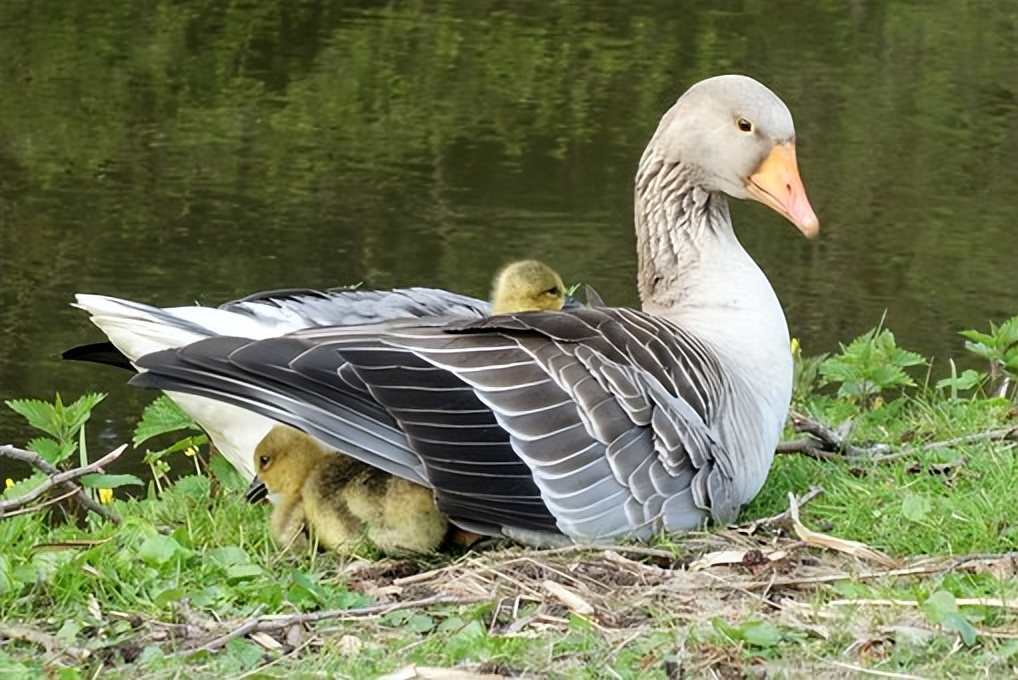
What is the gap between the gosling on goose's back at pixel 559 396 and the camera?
418 centimetres

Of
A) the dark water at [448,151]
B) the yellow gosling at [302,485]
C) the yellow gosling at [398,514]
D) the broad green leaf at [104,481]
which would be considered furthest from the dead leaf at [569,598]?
the dark water at [448,151]

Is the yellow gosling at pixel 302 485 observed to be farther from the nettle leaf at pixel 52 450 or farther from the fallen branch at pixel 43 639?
the fallen branch at pixel 43 639

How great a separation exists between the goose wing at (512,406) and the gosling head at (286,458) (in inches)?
11.7

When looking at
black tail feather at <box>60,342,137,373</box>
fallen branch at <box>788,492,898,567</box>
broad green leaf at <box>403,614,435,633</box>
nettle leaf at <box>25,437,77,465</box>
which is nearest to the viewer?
broad green leaf at <box>403,614,435,633</box>

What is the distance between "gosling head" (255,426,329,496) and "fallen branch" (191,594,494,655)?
2.18 feet

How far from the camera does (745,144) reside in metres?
5.19

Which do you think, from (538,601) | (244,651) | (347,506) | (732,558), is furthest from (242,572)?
(732,558)

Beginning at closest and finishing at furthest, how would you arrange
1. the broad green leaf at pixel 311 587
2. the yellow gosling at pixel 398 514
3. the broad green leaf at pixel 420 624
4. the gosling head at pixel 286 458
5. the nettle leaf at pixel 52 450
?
the broad green leaf at pixel 420 624
the broad green leaf at pixel 311 587
the yellow gosling at pixel 398 514
the gosling head at pixel 286 458
the nettle leaf at pixel 52 450

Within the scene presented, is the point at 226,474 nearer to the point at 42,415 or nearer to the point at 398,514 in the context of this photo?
the point at 42,415

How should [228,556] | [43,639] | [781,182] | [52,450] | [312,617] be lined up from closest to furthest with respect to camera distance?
[43,639] → [312,617] → [228,556] → [52,450] → [781,182]

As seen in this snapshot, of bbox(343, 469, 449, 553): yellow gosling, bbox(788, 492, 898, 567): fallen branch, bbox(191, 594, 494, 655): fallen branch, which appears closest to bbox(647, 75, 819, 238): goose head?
bbox(788, 492, 898, 567): fallen branch

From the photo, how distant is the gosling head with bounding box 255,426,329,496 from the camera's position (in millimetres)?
4477

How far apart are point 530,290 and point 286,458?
1084 mm

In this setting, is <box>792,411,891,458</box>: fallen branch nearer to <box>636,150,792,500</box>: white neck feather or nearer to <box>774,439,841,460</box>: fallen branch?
<box>774,439,841,460</box>: fallen branch
